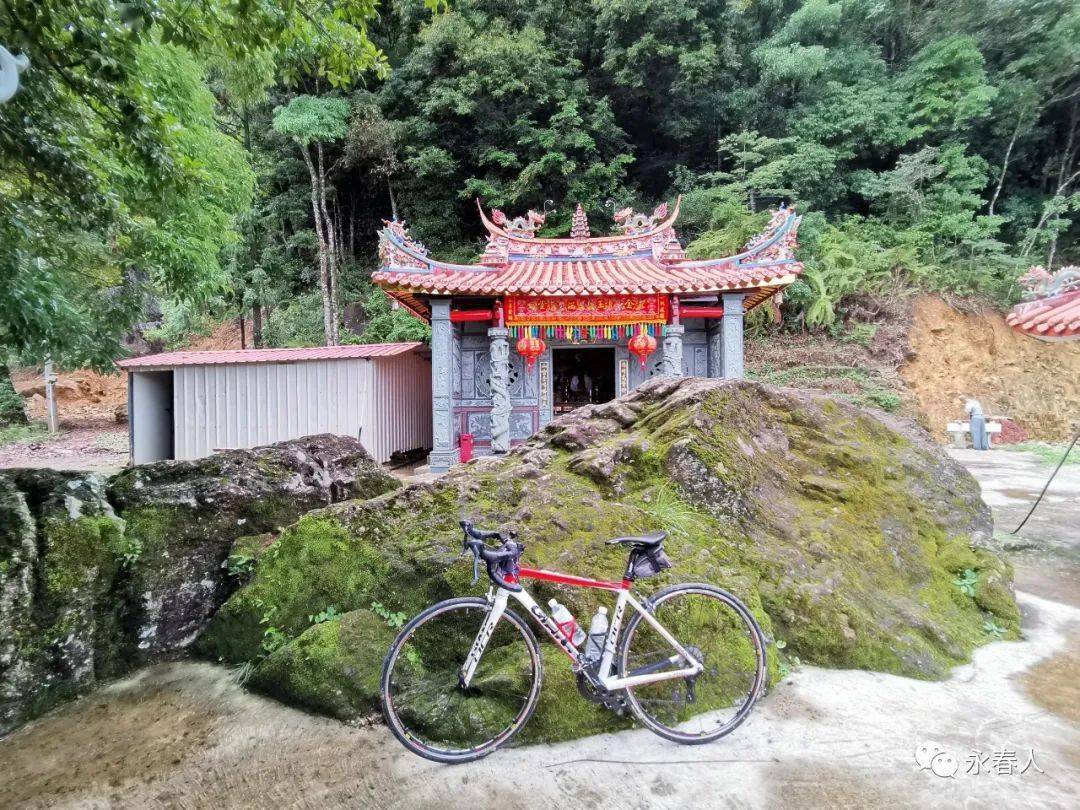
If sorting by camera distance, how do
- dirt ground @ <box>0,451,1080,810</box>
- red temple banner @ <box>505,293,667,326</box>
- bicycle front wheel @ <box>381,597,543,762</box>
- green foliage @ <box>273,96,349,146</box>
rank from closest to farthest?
dirt ground @ <box>0,451,1080,810</box>
bicycle front wheel @ <box>381,597,543,762</box>
red temple banner @ <box>505,293,667,326</box>
green foliage @ <box>273,96,349,146</box>

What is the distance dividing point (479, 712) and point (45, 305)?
5.19 meters

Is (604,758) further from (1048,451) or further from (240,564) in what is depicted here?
(1048,451)

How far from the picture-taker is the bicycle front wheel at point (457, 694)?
2.11 m

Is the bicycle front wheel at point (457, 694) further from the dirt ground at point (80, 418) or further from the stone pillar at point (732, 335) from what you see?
the dirt ground at point (80, 418)

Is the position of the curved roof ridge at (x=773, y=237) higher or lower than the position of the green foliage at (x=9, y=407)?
higher

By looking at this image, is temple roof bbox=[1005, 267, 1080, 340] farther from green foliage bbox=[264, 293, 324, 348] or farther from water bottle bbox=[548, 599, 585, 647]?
green foliage bbox=[264, 293, 324, 348]

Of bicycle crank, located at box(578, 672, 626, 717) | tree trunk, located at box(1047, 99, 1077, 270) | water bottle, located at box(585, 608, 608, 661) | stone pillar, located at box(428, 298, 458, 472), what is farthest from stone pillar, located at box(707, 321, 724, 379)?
tree trunk, located at box(1047, 99, 1077, 270)

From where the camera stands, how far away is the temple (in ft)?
29.9

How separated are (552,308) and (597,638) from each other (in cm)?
783

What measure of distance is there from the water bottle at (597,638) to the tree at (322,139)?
16395 mm

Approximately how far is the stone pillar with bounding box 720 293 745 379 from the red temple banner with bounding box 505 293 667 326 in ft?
3.68

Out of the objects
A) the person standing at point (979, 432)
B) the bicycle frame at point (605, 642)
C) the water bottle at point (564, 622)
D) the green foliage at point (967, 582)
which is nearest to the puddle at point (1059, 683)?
the green foliage at point (967, 582)

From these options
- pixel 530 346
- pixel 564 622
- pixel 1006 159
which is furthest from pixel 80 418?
pixel 1006 159

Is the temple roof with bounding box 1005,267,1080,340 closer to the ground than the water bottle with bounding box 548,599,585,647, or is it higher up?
higher up
